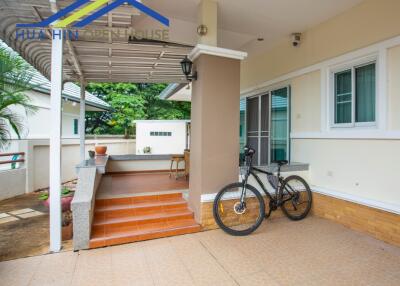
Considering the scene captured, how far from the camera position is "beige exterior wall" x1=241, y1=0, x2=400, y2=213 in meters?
3.65

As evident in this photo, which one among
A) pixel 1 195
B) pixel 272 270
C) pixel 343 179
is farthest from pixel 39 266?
pixel 343 179

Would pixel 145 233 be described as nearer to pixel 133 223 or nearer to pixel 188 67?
pixel 133 223

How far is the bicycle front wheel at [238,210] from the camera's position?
392 centimetres

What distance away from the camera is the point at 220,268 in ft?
9.73

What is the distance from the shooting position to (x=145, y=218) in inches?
158

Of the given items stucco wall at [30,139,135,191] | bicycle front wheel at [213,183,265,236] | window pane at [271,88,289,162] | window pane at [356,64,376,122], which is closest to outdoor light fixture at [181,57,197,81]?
bicycle front wheel at [213,183,265,236]

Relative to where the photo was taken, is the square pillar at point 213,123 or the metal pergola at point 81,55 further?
the square pillar at point 213,123

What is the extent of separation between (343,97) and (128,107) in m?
13.3

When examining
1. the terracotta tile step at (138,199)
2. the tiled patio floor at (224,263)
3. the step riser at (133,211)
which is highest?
the terracotta tile step at (138,199)

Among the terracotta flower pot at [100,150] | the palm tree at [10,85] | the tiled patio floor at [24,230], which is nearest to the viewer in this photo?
the tiled patio floor at [24,230]

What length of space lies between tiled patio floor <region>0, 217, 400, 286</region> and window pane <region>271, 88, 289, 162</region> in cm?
241

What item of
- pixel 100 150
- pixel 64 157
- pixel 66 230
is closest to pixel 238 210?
pixel 66 230

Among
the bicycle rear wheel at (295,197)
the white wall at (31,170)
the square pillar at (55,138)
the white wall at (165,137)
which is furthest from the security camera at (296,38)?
the white wall at (31,170)

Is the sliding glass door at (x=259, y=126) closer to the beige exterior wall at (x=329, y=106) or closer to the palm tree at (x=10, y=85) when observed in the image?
the beige exterior wall at (x=329, y=106)
